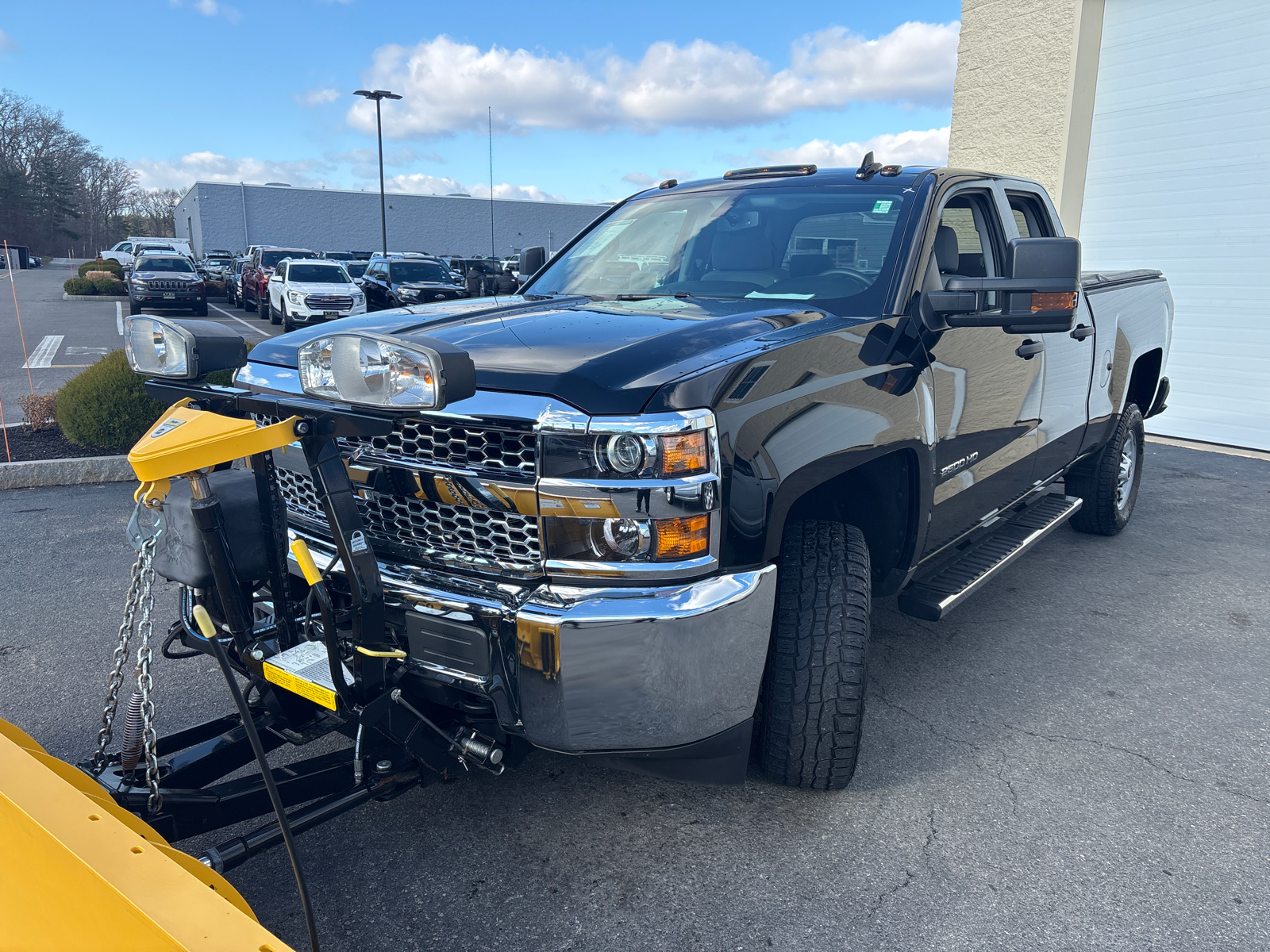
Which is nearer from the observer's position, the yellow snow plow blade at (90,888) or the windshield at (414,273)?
the yellow snow plow blade at (90,888)

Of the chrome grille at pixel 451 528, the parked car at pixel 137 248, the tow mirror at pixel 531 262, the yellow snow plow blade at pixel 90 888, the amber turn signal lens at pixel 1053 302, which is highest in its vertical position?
the parked car at pixel 137 248

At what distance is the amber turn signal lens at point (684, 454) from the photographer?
83.2 inches

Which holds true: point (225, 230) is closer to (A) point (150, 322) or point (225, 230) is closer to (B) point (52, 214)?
(B) point (52, 214)

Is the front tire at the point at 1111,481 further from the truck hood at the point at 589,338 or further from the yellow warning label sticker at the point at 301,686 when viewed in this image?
the yellow warning label sticker at the point at 301,686

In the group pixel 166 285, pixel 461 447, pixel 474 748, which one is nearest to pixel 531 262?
pixel 461 447

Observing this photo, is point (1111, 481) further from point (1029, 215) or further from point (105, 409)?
point (105, 409)

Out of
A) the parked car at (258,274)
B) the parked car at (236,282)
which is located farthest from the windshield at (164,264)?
the parked car at (236,282)

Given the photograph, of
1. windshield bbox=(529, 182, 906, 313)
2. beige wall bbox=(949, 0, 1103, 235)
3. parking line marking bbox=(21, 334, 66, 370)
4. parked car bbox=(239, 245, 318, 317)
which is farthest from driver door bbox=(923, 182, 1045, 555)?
parked car bbox=(239, 245, 318, 317)

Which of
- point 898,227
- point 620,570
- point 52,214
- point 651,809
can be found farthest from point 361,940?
point 52,214

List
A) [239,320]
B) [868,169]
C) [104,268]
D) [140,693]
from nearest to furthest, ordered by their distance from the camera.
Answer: [140,693]
[868,169]
[239,320]
[104,268]

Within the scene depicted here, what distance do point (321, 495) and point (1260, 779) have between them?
3082mm

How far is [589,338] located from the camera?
2494 millimetres

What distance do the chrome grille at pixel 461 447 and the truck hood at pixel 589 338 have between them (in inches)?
4.8

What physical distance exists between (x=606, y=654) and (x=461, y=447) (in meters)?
0.62
